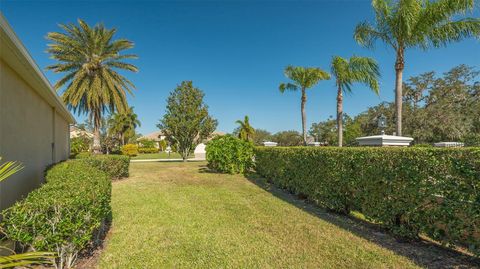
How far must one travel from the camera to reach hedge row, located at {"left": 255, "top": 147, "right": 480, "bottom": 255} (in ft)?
9.88

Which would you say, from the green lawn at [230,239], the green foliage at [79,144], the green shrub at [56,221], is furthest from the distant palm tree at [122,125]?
the green shrub at [56,221]

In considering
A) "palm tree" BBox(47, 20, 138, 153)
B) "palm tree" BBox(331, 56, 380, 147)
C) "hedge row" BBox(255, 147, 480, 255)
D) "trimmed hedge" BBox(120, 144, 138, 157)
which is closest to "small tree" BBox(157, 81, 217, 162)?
"palm tree" BBox(47, 20, 138, 153)

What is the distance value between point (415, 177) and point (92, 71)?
2040 centimetres

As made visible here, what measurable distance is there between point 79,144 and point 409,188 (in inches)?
1440

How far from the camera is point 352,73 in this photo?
13.7m

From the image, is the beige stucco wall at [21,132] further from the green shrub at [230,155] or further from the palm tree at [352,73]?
the palm tree at [352,73]

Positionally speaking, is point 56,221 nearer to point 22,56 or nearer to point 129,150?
point 22,56

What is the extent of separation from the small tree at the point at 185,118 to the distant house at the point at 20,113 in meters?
12.7

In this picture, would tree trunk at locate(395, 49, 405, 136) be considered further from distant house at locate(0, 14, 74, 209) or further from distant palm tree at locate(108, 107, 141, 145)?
distant palm tree at locate(108, 107, 141, 145)

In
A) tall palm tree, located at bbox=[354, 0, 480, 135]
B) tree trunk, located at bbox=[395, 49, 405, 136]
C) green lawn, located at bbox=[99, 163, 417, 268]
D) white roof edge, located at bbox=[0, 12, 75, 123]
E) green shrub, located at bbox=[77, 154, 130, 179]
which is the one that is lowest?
green lawn, located at bbox=[99, 163, 417, 268]

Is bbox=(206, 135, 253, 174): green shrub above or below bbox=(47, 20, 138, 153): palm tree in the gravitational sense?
below

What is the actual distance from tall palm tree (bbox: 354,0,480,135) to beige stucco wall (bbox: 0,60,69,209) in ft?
41.0

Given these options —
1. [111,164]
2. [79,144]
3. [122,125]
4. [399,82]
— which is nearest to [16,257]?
[111,164]

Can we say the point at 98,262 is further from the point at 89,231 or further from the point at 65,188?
the point at 65,188
